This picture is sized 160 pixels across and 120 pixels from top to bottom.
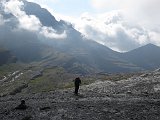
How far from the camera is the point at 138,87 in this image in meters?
83.8

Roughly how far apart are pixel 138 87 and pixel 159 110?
37.3 meters

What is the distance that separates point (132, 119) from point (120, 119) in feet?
4.58

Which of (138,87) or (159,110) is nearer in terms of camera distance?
(159,110)

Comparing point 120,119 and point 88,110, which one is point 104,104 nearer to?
point 88,110

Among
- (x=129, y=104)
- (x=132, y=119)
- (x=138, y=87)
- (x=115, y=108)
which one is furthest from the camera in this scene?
(x=138, y=87)

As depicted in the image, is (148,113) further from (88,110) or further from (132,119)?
(88,110)

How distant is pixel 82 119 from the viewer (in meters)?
41.2

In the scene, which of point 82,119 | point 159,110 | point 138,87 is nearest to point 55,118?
point 82,119

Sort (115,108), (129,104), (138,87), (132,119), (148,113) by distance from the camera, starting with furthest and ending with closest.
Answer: (138,87) → (129,104) → (115,108) → (148,113) → (132,119)

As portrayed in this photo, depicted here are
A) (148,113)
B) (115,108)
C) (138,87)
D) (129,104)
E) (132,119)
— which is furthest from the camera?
(138,87)

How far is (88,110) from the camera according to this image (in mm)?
46531

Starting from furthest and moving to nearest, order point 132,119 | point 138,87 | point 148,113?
point 138,87
point 148,113
point 132,119

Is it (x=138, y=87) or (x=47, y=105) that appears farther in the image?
(x=138, y=87)

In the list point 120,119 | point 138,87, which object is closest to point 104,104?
point 120,119
